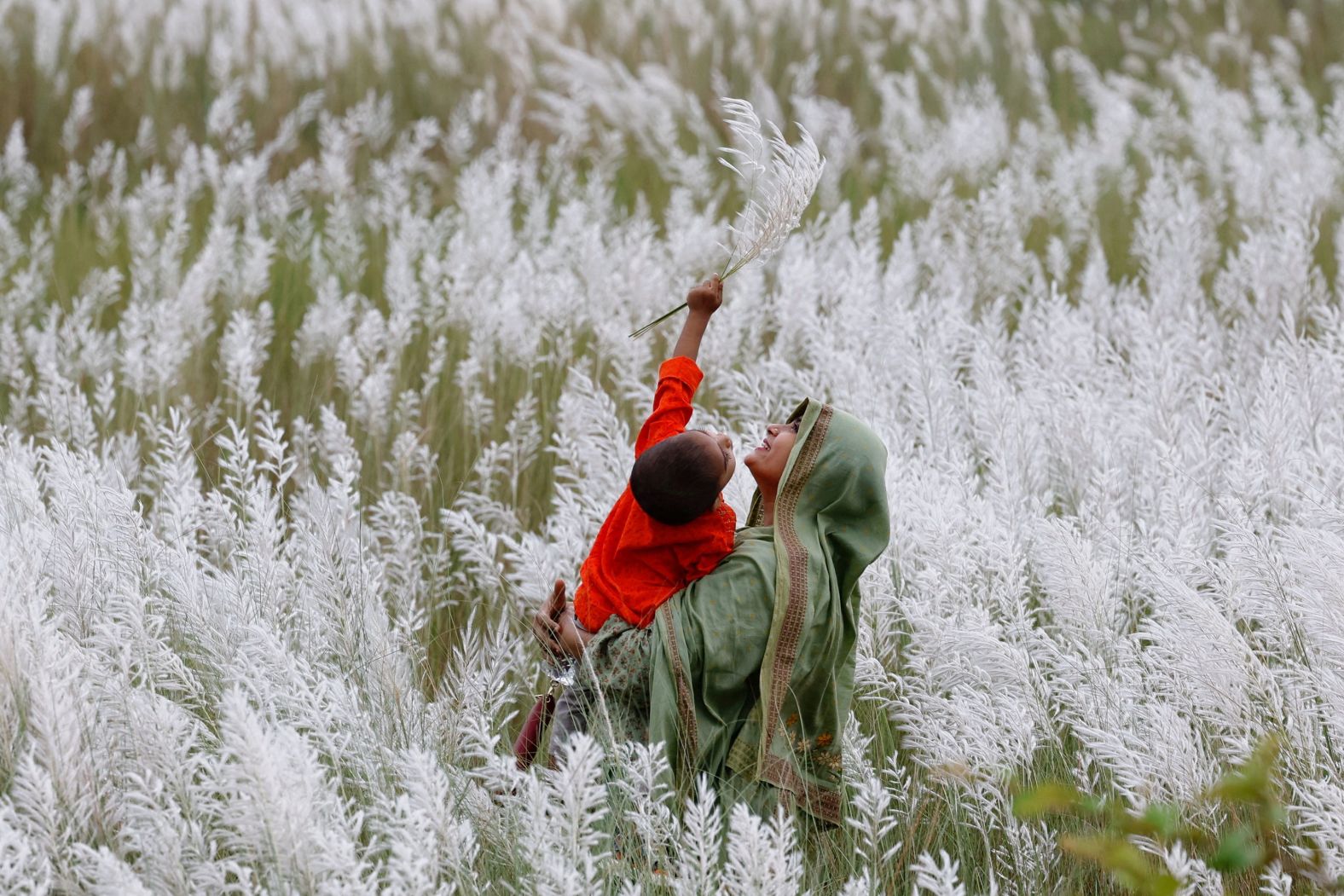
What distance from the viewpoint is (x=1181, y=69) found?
8.69 metres

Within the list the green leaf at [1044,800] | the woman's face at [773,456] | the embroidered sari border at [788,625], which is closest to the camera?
the green leaf at [1044,800]

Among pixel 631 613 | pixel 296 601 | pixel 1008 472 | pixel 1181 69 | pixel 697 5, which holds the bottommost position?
pixel 1181 69

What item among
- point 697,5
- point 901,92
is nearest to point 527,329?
point 901,92

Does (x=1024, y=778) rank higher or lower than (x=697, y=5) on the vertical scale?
higher

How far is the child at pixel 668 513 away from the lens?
7.48 feet

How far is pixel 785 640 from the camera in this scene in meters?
2.35

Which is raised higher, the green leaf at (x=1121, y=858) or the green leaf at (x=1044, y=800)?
the green leaf at (x=1044, y=800)

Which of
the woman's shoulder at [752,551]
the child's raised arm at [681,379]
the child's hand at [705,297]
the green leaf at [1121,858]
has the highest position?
the green leaf at [1121,858]

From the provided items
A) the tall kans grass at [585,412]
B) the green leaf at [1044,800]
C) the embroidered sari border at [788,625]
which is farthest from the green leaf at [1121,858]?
the embroidered sari border at [788,625]

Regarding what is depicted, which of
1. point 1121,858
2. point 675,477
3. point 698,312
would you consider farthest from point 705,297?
point 1121,858

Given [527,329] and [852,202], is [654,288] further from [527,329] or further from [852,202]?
[852,202]

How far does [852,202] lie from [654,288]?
2.12 metres

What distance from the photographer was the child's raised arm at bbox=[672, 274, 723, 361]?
2.54 metres

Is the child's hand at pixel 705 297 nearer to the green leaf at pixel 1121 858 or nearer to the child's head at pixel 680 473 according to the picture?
the child's head at pixel 680 473
